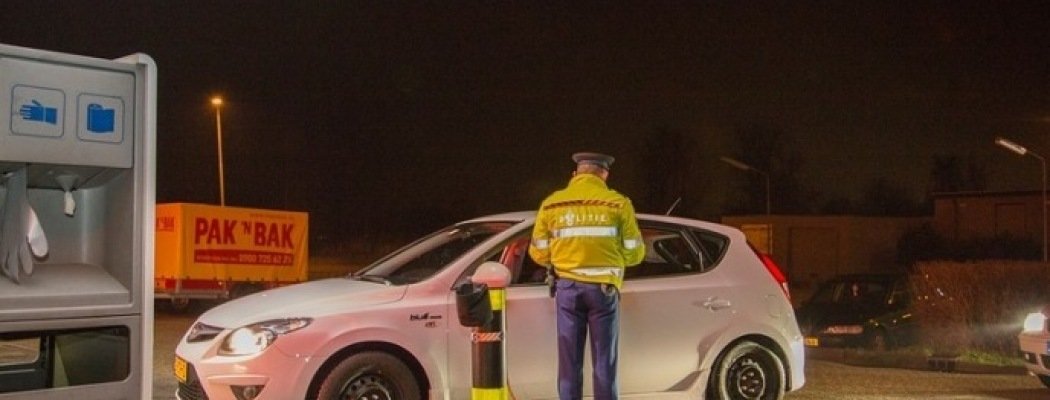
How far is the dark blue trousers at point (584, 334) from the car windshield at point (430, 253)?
3.61 feet

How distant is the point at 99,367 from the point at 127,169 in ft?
2.08

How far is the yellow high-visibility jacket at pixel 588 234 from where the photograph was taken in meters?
6.53

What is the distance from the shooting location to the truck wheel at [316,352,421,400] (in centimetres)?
661

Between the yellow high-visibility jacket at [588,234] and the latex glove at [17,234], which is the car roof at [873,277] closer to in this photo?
the yellow high-visibility jacket at [588,234]

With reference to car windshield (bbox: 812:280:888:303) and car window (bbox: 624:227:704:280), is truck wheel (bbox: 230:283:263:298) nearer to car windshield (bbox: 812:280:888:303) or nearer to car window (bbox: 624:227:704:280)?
car windshield (bbox: 812:280:888:303)

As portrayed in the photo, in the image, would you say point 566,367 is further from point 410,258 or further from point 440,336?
point 410,258

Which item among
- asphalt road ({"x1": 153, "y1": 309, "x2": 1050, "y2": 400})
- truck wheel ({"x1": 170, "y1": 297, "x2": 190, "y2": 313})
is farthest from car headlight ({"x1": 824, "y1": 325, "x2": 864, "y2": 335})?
truck wheel ({"x1": 170, "y1": 297, "x2": 190, "y2": 313})

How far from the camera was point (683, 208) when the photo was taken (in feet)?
195

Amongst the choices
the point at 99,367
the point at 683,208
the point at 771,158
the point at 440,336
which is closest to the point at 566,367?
the point at 440,336

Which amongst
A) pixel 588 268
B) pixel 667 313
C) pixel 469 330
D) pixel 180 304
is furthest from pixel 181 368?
pixel 180 304

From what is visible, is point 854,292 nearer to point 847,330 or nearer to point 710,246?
point 847,330

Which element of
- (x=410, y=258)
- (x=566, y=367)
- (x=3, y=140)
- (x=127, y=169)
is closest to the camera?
(x=3, y=140)

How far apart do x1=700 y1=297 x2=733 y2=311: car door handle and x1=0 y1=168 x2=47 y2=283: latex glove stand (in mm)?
5436

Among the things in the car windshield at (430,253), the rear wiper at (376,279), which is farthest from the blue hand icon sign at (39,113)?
the car windshield at (430,253)
